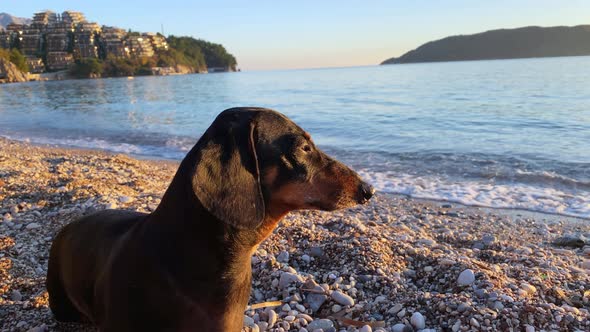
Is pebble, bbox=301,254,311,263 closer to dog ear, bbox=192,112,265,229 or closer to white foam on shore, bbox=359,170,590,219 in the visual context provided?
dog ear, bbox=192,112,265,229

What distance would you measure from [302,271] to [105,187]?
15.2 feet

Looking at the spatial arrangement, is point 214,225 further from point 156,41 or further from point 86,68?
point 156,41

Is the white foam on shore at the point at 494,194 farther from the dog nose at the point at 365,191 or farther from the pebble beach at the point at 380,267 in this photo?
the dog nose at the point at 365,191

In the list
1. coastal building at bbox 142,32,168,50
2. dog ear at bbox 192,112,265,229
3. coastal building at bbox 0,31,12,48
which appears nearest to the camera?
dog ear at bbox 192,112,265,229

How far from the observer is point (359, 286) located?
4781mm

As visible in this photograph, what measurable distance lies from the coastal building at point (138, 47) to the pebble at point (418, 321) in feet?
551

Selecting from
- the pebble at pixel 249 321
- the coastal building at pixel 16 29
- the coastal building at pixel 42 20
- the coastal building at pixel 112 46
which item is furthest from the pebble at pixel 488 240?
the coastal building at pixel 42 20

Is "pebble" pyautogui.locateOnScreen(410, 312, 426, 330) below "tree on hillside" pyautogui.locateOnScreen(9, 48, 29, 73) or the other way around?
below

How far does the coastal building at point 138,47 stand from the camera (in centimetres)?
16125

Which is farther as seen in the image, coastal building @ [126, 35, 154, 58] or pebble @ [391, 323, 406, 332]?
coastal building @ [126, 35, 154, 58]

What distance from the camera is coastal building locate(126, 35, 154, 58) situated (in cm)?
16125

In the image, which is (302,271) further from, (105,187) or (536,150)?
(536,150)

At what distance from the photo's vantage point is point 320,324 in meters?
4.12

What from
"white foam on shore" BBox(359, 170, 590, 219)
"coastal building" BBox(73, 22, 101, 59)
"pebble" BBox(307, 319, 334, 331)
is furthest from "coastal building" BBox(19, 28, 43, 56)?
"pebble" BBox(307, 319, 334, 331)
